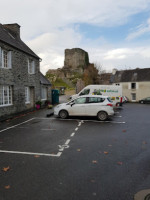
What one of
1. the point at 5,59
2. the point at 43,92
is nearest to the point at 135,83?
the point at 43,92

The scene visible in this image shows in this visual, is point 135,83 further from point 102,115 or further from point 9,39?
point 9,39

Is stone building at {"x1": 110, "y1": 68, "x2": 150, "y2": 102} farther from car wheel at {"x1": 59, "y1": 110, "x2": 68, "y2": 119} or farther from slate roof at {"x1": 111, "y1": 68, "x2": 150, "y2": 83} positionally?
car wheel at {"x1": 59, "y1": 110, "x2": 68, "y2": 119}

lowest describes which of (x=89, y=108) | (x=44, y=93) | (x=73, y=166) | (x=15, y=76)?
(x=73, y=166)

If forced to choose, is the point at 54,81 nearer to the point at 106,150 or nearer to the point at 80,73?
the point at 80,73

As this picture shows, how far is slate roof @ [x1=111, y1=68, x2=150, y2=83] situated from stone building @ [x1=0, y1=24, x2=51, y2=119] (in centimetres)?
2452

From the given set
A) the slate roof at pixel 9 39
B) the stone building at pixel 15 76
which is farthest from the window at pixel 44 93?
the slate roof at pixel 9 39

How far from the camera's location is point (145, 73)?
33750mm

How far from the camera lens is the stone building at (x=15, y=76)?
11.7m

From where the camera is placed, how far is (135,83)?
33781 mm

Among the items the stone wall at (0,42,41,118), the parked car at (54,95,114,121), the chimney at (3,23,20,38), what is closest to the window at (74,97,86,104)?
the parked car at (54,95,114,121)

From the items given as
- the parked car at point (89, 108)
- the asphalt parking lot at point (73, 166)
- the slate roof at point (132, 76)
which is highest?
the slate roof at point (132, 76)

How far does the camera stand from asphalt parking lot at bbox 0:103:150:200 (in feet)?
10.5

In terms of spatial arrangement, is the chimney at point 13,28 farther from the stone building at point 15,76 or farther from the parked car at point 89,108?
the parked car at point 89,108

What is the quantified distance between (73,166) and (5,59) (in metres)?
11.1
